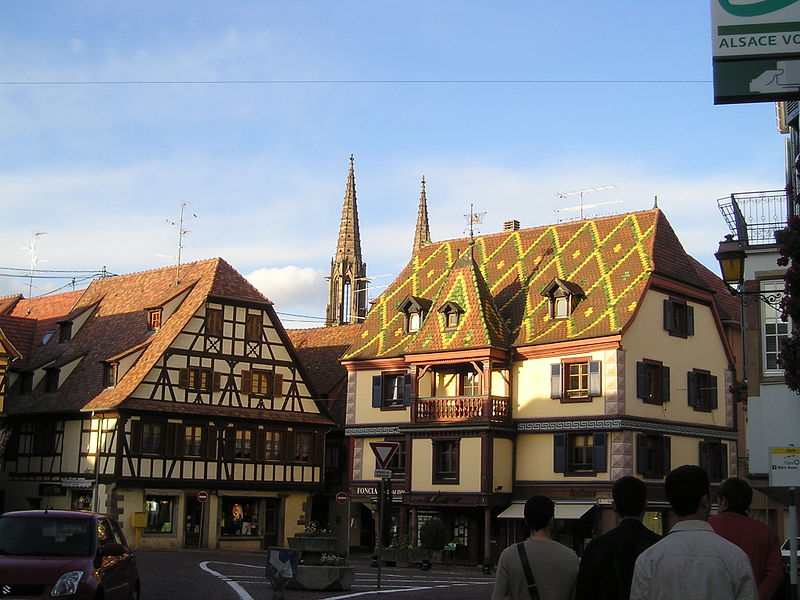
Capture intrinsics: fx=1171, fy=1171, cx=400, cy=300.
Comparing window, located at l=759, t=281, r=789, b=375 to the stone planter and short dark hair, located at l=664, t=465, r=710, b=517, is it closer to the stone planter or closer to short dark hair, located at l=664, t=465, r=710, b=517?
the stone planter

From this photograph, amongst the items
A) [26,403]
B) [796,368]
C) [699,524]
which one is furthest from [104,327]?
[699,524]

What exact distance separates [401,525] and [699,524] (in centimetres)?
3667

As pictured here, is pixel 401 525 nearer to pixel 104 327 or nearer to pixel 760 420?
pixel 104 327

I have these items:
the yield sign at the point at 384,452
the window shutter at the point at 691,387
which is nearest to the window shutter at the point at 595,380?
the window shutter at the point at 691,387

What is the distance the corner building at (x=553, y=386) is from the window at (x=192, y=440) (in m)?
6.19

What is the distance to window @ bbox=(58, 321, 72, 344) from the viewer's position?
172 feet

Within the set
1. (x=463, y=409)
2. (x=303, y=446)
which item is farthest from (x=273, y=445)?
(x=463, y=409)

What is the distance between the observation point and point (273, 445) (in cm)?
4897

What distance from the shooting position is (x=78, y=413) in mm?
46000

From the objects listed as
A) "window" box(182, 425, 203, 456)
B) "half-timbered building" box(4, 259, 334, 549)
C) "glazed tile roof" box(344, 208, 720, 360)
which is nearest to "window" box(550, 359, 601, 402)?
"glazed tile roof" box(344, 208, 720, 360)

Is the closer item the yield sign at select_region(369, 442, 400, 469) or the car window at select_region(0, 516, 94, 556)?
the car window at select_region(0, 516, 94, 556)

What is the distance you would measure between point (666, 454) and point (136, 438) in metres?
19.5

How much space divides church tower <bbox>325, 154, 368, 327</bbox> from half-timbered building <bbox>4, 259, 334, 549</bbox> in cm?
3881

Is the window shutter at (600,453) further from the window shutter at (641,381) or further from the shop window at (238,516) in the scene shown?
the shop window at (238,516)
